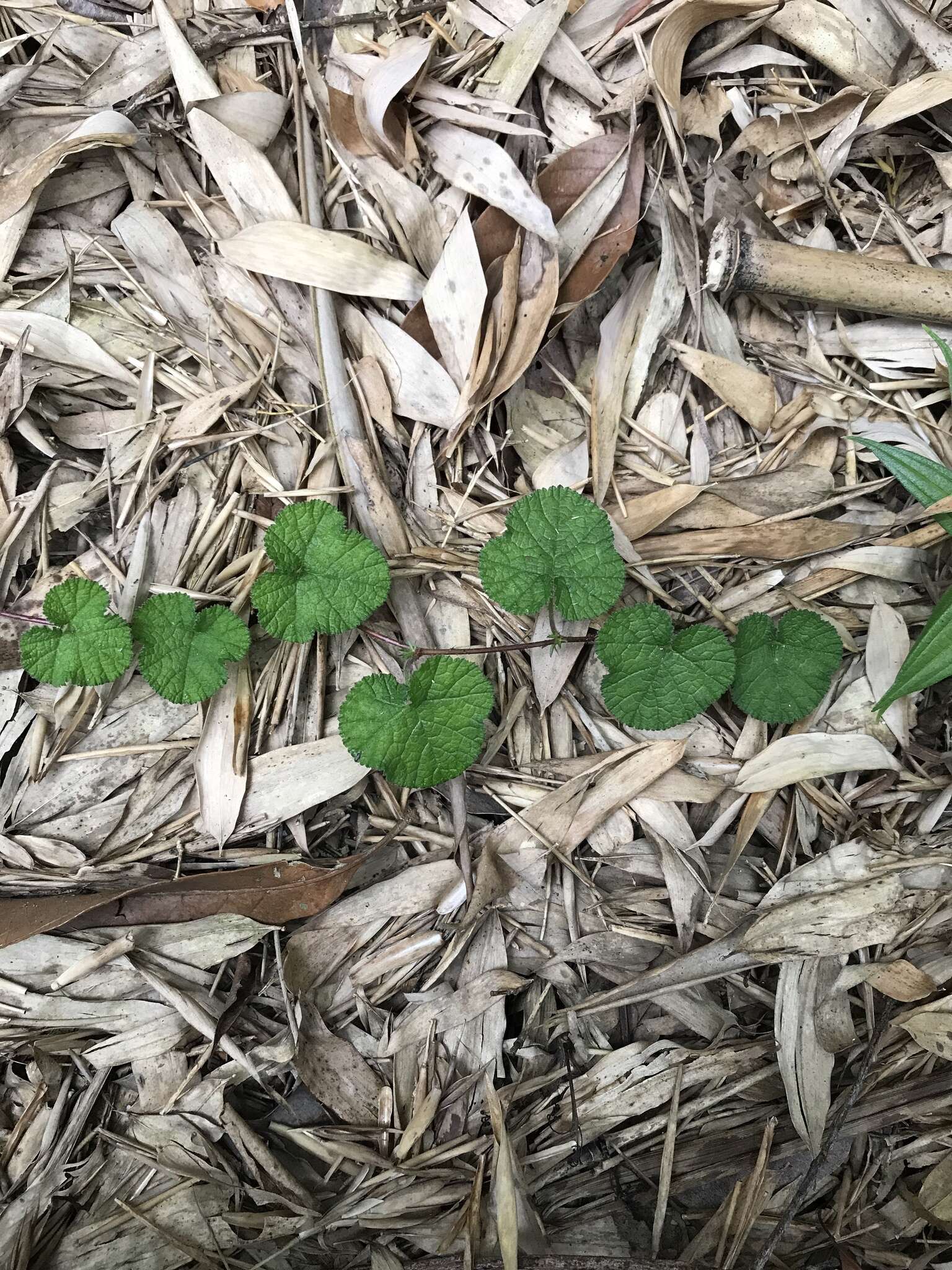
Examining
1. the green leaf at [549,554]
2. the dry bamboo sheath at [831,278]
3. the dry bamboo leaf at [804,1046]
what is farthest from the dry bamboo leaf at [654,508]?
the dry bamboo leaf at [804,1046]

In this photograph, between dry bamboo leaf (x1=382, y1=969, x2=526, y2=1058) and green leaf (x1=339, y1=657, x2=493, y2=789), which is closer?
green leaf (x1=339, y1=657, x2=493, y2=789)

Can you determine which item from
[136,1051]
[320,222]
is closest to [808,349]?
[320,222]

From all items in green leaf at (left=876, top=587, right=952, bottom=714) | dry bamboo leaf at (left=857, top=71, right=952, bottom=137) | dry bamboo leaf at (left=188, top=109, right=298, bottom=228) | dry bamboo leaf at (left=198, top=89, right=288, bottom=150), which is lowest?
green leaf at (left=876, top=587, right=952, bottom=714)

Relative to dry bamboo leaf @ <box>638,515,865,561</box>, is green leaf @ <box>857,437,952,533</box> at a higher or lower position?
higher

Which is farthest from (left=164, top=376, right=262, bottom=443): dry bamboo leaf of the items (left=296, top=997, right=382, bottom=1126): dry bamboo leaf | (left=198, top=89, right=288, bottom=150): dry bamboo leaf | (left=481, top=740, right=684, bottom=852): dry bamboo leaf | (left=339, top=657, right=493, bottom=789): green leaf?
(left=296, top=997, right=382, bottom=1126): dry bamboo leaf

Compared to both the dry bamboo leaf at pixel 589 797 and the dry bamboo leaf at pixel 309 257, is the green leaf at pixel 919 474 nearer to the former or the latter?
the dry bamboo leaf at pixel 589 797

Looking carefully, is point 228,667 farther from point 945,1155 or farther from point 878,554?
point 945,1155

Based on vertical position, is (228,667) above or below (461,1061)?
above

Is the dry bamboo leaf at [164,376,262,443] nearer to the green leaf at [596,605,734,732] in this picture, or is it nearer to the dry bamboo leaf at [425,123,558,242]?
the dry bamboo leaf at [425,123,558,242]
